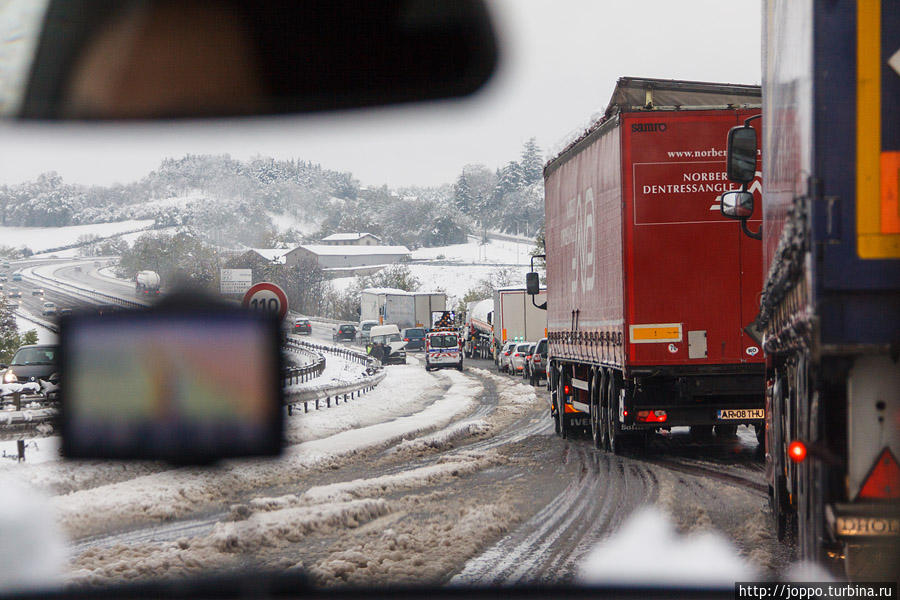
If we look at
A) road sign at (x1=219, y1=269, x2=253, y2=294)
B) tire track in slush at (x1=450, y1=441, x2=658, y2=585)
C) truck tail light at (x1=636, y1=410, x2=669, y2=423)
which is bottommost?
tire track in slush at (x1=450, y1=441, x2=658, y2=585)

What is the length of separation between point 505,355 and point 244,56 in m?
44.1

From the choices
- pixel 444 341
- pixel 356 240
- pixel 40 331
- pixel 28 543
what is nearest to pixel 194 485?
pixel 28 543

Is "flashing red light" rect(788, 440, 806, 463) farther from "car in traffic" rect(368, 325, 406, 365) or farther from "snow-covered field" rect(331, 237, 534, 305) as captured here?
"snow-covered field" rect(331, 237, 534, 305)

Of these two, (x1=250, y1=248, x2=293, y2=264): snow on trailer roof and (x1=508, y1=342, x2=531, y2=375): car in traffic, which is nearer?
(x1=250, y1=248, x2=293, y2=264): snow on trailer roof

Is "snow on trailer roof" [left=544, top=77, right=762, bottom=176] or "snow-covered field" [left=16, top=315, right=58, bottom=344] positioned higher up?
"snow on trailer roof" [left=544, top=77, right=762, bottom=176]

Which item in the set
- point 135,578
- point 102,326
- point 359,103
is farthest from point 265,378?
point 359,103

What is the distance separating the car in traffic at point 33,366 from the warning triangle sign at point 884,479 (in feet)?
59.3

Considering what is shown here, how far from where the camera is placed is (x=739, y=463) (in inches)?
607

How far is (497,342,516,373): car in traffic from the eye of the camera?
161 feet

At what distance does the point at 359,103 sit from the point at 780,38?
2.79 m

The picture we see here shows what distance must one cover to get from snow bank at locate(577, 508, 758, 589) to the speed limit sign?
5038mm

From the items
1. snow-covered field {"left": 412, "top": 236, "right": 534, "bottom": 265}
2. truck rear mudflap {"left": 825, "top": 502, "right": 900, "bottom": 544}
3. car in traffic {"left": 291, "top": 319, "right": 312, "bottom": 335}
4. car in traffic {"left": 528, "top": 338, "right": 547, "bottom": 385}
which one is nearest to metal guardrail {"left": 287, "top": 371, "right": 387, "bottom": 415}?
car in traffic {"left": 528, "top": 338, "right": 547, "bottom": 385}

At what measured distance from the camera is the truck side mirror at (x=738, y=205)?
30.6 ft

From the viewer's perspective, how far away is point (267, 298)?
13.3m
